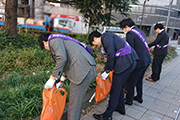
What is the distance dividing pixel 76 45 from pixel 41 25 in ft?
68.1

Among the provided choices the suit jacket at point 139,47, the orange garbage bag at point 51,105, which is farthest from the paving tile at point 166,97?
the orange garbage bag at point 51,105

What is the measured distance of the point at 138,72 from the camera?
291cm

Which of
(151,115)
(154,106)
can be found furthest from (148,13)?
(151,115)

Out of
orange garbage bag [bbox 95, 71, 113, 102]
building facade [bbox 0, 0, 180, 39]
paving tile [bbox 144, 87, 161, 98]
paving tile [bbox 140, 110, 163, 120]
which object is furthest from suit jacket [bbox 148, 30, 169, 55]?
building facade [bbox 0, 0, 180, 39]

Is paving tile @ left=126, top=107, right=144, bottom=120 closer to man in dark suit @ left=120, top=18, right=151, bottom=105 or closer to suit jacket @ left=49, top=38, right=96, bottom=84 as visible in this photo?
man in dark suit @ left=120, top=18, right=151, bottom=105

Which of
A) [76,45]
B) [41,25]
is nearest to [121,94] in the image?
[76,45]

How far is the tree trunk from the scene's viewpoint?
6650 mm

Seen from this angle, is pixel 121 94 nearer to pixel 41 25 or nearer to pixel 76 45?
pixel 76 45

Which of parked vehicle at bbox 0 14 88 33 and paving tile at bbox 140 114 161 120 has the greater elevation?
parked vehicle at bbox 0 14 88 33

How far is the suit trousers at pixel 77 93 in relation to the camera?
196 cm

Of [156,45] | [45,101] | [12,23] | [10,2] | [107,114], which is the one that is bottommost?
[107,114]

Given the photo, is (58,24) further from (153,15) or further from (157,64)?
(153,15)

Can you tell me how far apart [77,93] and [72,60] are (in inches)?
18.6

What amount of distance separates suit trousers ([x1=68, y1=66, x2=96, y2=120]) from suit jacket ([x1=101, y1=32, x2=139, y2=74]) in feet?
1.13
